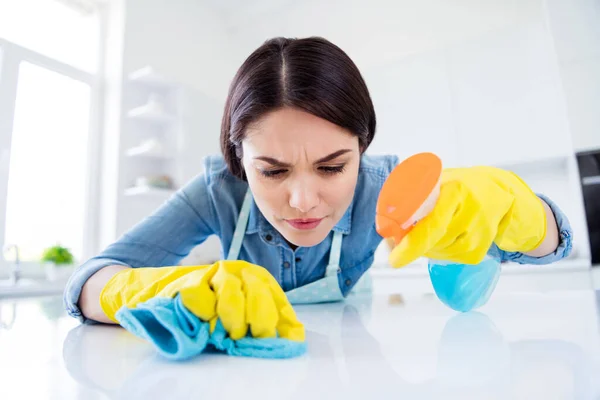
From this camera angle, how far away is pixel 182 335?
0.40 m

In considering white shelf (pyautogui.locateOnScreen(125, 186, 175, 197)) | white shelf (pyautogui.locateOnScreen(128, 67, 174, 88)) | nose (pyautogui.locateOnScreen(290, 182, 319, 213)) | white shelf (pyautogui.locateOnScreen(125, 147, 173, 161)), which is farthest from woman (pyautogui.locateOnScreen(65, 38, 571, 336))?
white shelf (pyautogui.locateOnScreen(128, 67, 174, 88))

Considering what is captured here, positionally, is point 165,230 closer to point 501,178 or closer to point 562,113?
point 501,178

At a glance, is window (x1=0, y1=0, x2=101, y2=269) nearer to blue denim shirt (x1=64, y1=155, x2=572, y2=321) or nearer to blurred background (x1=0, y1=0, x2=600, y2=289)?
blurred background (x1=0, y1=0, x2=600, y2=289)

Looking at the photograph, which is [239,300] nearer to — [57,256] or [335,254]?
[335,254]

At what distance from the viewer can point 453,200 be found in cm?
49

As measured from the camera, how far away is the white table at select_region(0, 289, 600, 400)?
12.6 inches

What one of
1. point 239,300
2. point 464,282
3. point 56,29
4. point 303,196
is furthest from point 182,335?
point 56,29

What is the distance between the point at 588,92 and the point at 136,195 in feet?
9.19

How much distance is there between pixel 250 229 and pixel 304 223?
247mm

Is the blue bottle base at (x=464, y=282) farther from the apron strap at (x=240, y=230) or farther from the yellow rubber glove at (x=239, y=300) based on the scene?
the apron strap at (x=240, y=230)

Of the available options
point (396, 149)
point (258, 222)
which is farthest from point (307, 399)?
point (396, 149)

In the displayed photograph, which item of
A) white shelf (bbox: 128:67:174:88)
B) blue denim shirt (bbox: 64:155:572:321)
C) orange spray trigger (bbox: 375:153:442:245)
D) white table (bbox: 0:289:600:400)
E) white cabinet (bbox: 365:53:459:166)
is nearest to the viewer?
white table (bbox: 0:289:600:400)

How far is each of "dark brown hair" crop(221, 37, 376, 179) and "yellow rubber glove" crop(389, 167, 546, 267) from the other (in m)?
0.26

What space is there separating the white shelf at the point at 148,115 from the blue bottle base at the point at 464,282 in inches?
93.8
